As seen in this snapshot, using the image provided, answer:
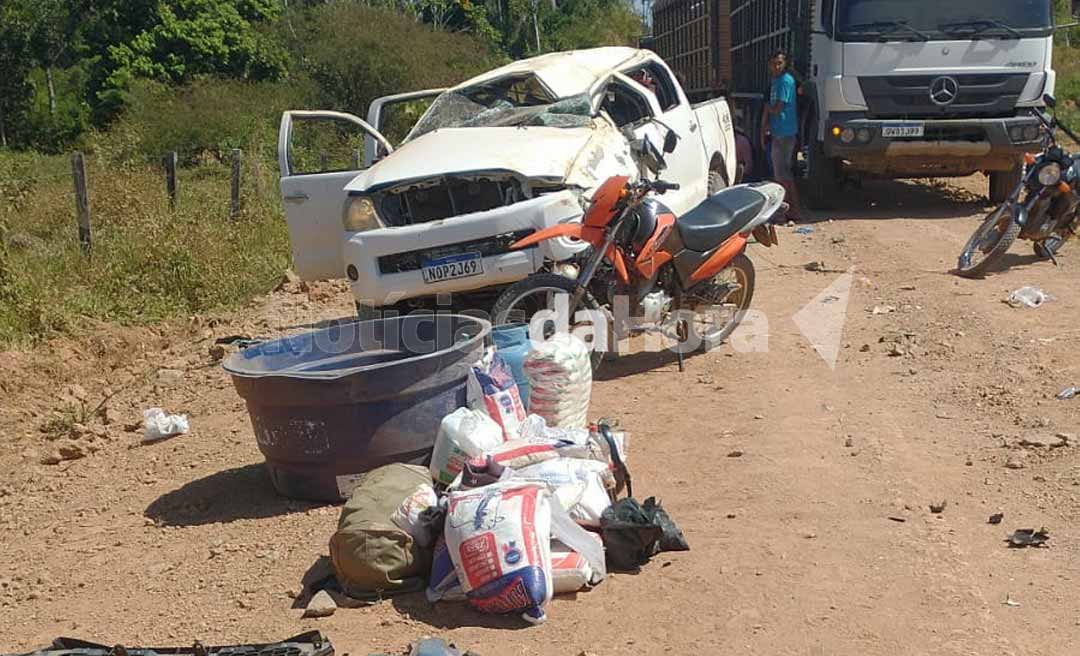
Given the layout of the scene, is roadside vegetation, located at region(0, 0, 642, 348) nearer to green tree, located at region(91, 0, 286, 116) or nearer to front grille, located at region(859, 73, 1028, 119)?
green tree, located at region(91, 0, 286, 116)

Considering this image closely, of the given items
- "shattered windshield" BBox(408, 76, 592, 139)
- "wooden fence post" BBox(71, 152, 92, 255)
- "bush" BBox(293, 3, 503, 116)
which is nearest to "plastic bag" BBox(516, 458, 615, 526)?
"shattered windshield" BBox(408, 76, 592, 139)

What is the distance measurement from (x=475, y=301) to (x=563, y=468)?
3106mm

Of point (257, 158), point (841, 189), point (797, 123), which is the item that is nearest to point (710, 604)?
point (797, 123)

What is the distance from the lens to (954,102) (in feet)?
38.9

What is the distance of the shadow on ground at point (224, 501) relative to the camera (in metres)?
5.24

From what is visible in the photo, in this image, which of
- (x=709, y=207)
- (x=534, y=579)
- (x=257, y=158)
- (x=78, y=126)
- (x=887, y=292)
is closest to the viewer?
(x=534, y=579)

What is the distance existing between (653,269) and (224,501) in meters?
2.80

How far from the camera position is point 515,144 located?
7402mm

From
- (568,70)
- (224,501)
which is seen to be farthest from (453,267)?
(568,70)

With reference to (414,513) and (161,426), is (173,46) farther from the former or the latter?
(414,513)

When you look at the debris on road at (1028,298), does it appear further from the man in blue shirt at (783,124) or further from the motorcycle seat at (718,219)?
the man in blue shirt at (783,124)

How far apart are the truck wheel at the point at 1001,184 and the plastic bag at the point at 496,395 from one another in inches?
366

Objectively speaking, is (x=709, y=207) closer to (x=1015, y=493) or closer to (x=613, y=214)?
(x=613, y=214)

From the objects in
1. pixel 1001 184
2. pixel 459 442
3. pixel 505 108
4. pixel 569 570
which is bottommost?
pixel 1001 184
